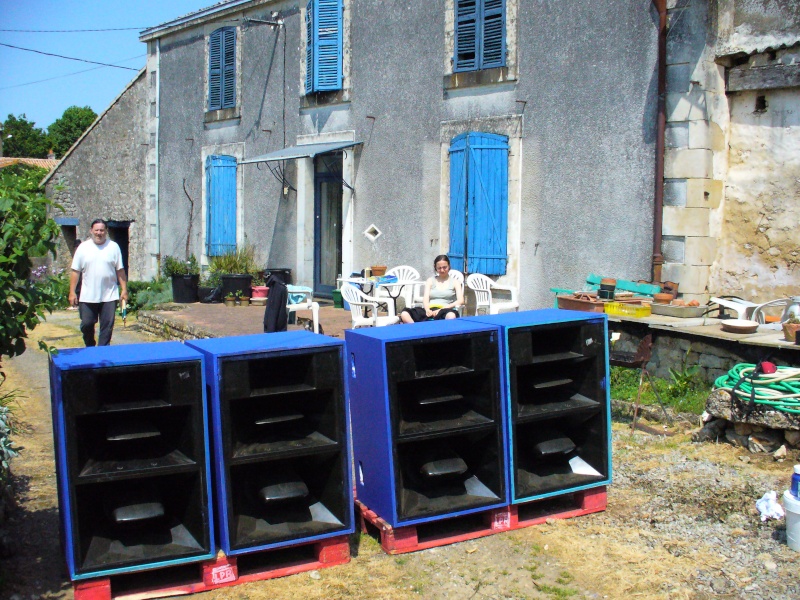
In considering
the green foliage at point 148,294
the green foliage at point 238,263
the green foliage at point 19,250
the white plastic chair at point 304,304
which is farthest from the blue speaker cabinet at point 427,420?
the green foliage at point 148,294

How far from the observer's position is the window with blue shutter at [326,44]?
11891mm

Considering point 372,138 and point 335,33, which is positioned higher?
point 335,33

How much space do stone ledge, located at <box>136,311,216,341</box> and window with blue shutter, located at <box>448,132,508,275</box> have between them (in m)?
3.33

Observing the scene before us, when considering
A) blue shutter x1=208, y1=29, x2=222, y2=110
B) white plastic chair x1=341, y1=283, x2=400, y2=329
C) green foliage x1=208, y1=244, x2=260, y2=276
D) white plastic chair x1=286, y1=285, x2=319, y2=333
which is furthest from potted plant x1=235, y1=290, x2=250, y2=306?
white plastic chair x1=341, y1=283, x2=400, y2=329

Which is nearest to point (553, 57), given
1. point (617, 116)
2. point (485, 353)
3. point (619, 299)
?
point (617, 116)

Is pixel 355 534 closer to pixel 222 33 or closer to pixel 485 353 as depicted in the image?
pixel 485 353

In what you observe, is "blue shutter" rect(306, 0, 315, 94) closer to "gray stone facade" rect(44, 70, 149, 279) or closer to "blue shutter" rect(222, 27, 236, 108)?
"blue shutter" rect(222, 27, 236, 108)

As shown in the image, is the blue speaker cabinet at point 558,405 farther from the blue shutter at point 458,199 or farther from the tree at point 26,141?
the tree at point 26,141

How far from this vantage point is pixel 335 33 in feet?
39.0

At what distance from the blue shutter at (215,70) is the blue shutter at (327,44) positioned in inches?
114

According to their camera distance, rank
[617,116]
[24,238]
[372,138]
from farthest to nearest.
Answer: [372,138], [617,116], [24,238]

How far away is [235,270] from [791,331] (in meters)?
9.33

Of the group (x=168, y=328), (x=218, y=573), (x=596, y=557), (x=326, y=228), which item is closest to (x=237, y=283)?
(x=326, y=228)

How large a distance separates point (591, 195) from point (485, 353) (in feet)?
16.8
